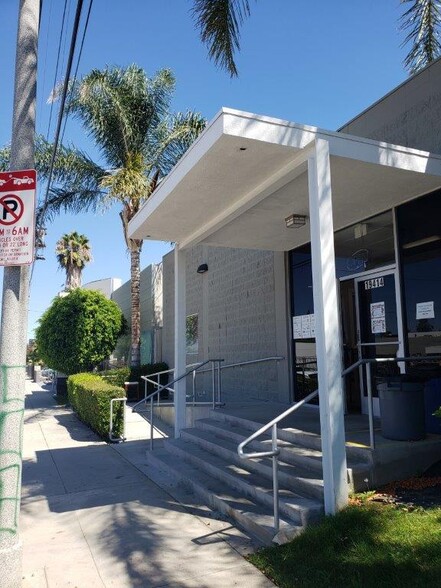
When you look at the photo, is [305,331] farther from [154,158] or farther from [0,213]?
[154,158]

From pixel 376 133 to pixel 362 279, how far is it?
2.36m

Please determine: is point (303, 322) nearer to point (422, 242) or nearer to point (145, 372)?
point (422, 242)

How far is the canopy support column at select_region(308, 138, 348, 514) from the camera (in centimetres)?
468

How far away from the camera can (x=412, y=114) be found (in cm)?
729

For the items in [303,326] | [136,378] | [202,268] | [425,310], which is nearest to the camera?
[425,310]

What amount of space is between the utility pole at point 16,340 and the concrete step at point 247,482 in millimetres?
2401

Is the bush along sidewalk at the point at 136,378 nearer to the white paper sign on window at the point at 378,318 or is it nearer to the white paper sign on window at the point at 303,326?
the white paper sign on window at the point at 303,326

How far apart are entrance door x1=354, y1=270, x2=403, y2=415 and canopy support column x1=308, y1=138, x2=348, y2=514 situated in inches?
105

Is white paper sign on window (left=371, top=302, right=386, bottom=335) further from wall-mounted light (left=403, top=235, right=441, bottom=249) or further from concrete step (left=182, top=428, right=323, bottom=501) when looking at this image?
concrete step (left=182, top=428, right=323, bottom=501)

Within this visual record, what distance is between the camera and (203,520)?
5293 millimetres

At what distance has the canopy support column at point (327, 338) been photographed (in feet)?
15.3

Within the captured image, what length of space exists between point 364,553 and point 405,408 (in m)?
2.05

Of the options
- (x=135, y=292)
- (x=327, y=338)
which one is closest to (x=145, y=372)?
(x=135, y=292)

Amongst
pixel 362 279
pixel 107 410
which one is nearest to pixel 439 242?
pixel 362 279
